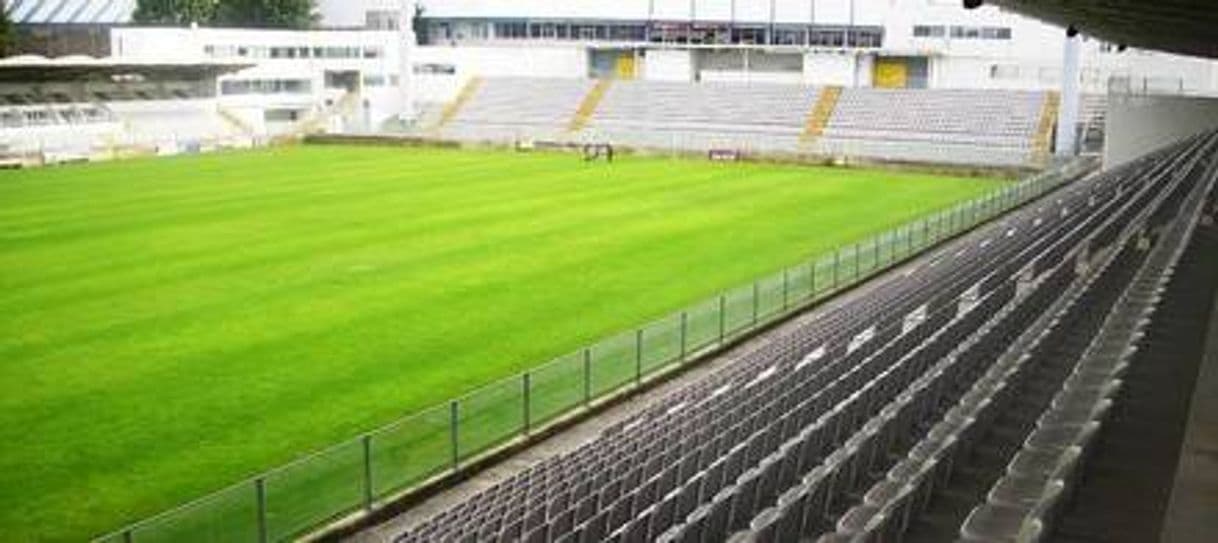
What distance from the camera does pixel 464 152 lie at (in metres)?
55.1

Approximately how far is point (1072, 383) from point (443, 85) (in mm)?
62539

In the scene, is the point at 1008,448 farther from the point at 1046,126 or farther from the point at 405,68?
the point at 405,68

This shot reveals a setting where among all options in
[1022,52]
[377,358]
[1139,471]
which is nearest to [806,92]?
[1022,52]

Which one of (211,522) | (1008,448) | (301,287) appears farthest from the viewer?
(301,287)

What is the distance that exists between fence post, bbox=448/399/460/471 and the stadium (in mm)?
79

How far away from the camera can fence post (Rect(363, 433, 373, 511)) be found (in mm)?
11750

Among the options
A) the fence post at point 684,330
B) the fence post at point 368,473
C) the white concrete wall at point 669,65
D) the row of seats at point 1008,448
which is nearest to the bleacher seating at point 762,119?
the white concrete wall at point 669,65

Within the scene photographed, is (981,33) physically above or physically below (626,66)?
above

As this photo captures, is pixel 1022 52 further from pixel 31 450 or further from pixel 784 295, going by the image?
pixel 31 450

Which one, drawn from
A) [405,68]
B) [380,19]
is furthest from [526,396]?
[380,19]

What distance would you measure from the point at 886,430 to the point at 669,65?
211 ft

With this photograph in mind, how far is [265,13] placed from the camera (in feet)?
258

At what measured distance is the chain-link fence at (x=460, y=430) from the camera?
1030 cm

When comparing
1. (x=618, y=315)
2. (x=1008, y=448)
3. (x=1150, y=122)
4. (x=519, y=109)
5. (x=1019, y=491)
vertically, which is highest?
(x=519, y=109)
